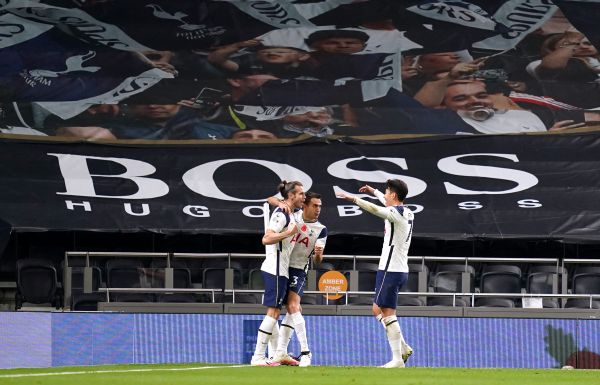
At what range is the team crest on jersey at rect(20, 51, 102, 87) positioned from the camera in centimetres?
2558

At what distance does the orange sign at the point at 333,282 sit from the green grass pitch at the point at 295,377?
864cm

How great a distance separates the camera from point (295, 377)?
1119 cm

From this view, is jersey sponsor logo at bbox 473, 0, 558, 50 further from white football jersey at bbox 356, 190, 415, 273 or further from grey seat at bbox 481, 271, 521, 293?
white football jersey at bbox 356, 190, 415, 273

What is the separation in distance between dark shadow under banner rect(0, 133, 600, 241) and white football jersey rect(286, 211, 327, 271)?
9213mm

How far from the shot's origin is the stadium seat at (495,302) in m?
21.5

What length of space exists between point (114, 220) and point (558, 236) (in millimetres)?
7829

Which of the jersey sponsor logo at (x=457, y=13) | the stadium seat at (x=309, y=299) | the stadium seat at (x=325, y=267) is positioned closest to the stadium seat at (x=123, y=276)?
the stadium seat at (x=309, y=299)

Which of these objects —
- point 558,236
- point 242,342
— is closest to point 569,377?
point 242,342

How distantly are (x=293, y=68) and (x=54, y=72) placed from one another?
464 cm

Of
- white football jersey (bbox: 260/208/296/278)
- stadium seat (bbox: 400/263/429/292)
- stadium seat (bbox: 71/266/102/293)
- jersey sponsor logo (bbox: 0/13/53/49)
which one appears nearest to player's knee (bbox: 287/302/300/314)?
white football jersey (bbox: 260/208/296/278)

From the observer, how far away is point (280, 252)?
45.3ft

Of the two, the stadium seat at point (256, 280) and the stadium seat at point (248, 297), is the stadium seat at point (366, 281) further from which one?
the stadium seat at point (248, 297)

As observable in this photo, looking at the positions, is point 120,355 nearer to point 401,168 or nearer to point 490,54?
point 401,168

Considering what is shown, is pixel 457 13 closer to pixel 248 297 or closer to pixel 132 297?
pixel 248 297
